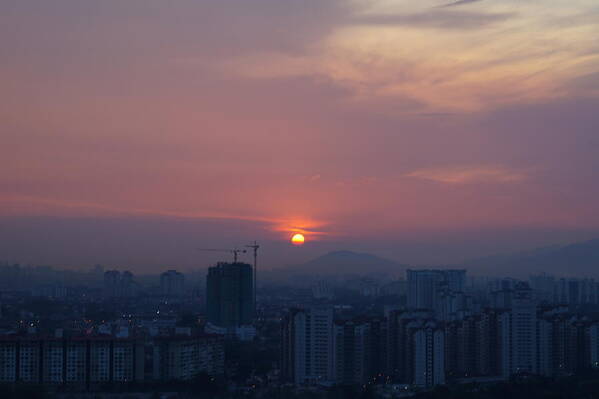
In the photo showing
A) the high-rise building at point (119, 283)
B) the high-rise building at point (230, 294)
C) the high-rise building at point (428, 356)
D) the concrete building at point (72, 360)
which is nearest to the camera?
the concrete building at point (72, 360)

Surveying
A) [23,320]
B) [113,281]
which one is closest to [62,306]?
[23,320]

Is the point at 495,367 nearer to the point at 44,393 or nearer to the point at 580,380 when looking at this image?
the point at 580,380

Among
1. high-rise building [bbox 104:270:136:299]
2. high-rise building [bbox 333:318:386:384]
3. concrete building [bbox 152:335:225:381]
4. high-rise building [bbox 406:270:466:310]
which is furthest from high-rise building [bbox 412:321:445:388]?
high-rise building [bbox 104:270:136:299]

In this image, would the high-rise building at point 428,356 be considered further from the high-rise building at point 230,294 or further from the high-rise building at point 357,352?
the high-rise building at point 230,294

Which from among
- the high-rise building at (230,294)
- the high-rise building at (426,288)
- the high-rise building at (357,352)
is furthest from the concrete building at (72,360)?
the high-rise building at (426,288)

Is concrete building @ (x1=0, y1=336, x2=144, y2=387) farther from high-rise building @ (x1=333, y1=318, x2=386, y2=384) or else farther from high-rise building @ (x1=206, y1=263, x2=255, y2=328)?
high-rise building @ (x1=206, y1=263, x2=255, y2=328)

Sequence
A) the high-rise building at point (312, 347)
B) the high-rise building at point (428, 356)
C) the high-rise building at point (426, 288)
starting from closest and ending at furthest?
the high-rise building at point (312, 347) < the high-rise building at point (428, 356) < the high-rise building at point (426, 288)

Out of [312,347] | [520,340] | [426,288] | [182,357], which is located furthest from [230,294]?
[312,347]

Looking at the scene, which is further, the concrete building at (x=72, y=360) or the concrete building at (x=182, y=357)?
the concrete building at (x=182, y=357)

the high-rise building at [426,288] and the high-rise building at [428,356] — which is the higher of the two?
the high-rise building at [426,288]
